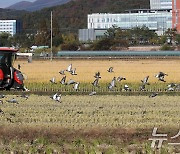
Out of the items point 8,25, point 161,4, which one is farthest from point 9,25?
point 161,4

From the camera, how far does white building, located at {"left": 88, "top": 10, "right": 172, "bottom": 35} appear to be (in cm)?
12131

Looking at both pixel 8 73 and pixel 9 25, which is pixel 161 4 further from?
pixel 8 73

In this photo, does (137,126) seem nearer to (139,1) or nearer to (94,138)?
(94,138)

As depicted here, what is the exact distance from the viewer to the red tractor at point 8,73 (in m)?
18.2

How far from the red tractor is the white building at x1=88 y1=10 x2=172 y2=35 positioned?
101922 millimetres

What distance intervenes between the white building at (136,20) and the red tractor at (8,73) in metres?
Answer: 102

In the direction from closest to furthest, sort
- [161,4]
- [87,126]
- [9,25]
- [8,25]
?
1. [87,126]
2. [8,25]
3. [9,25]
4. [161,4]

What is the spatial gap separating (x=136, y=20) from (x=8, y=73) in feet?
357

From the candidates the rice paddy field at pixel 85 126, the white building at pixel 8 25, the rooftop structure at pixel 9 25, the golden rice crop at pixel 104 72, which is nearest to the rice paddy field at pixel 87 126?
the rice paddy field at pixel 85 126

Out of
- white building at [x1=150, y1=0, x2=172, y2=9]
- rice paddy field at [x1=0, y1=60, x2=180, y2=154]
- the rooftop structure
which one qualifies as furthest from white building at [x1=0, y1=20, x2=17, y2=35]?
rice paddy field at [x1=0, y1=60, x2=180, y2=154]

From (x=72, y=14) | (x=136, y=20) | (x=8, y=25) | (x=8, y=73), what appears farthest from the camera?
(x=72, y=14)

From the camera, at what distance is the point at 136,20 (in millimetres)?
125688

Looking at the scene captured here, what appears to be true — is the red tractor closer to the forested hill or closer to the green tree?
the green tree

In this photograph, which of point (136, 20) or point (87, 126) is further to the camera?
point (136, 20)
